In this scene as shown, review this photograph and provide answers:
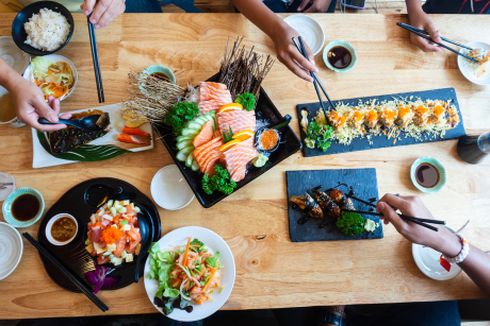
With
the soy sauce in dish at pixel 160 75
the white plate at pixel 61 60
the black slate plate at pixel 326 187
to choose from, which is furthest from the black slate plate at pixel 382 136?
the white plate at pixel 61 60

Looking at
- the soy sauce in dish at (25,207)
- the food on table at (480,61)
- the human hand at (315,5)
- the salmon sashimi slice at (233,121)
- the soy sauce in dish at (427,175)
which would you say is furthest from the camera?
the human hand at (315,5)

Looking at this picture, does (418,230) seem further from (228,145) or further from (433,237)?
(228,145)

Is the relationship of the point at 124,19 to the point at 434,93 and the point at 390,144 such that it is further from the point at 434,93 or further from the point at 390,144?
the point at 434,93

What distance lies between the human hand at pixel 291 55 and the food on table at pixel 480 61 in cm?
115

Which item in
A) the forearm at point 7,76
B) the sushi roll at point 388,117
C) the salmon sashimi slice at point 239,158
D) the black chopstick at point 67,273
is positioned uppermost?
the forearm at point 7,76

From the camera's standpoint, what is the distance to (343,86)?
7.64ft

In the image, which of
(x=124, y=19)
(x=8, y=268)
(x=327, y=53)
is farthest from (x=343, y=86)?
(x=8, y=268)

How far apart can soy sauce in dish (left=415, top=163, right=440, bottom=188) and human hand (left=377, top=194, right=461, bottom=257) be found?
32cm

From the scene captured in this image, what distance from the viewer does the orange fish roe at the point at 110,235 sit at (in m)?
1.84

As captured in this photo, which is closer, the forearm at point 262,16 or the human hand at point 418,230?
the human hand at point 418,230

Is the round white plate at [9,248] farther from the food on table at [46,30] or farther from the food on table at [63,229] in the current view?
the food on table at [46,30]

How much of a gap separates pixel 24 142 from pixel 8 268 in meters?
0.77

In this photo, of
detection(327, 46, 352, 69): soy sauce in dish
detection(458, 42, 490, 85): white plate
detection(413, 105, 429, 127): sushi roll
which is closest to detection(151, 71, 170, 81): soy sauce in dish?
detection(327, 46, 352, 69): soy sauce in dish

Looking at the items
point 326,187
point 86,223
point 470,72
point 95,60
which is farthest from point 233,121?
point 470,72
